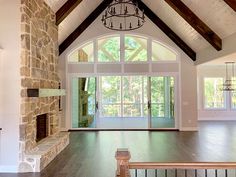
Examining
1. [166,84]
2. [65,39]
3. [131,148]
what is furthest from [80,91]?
[131,148]

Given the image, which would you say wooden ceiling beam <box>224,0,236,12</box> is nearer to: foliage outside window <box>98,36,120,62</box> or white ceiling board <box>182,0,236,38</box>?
white ceiling board <box>182,0,236,38</box>

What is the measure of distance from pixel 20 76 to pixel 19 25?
104cm

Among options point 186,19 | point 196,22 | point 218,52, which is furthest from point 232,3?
point 218,52

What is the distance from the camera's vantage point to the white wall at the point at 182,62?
11.2m

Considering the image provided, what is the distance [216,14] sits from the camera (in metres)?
7.27

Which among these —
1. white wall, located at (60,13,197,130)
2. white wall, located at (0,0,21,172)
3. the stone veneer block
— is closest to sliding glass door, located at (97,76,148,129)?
white wall, located at (60,13,197,130)

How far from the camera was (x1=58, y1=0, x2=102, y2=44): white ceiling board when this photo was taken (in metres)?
9.13

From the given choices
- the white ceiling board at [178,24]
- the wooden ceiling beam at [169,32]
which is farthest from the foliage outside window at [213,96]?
the white ceiling board at [178,24]

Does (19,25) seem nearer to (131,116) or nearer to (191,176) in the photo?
(191,176)

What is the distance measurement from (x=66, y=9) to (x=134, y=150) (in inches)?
174

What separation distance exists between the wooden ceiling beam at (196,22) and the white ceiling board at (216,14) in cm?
13

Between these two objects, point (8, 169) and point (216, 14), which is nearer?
point (8, 169)

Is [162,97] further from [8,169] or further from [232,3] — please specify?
[8,169]

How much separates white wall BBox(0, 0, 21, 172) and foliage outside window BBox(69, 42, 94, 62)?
5.74 meters
